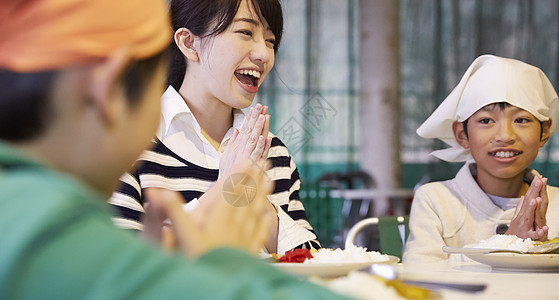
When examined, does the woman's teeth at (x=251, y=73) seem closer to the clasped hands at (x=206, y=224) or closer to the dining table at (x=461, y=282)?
the dining table at (x=461, y=282)

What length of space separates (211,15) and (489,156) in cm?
101

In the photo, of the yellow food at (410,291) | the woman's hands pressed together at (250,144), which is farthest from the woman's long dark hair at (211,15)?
the yellow food at (410,291)

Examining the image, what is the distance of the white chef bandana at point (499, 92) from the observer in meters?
1.94

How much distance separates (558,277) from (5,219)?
1.11m

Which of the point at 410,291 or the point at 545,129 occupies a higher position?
the point at 545,129

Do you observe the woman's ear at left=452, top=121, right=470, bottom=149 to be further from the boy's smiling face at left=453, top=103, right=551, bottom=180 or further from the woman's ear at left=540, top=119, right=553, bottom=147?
the woman's ear at left=540, top=119, right=553, bottom=147

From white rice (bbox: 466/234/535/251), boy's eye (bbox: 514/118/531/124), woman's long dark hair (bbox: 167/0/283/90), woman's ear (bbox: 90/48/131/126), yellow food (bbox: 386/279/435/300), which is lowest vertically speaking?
white rice (bbox: 466/234/535/251)

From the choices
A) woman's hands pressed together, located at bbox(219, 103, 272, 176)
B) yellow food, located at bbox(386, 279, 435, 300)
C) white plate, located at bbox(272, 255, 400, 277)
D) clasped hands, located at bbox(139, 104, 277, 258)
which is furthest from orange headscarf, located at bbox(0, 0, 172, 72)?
woman's hands pressed together, located at bbox(219, 103, 272, 176)

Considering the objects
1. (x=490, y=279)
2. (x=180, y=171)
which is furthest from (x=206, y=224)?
(x=180, y=171)

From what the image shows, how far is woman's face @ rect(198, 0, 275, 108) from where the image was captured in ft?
5.85

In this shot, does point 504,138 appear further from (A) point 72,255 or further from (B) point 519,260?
(A) point 72,255

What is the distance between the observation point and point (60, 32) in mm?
444

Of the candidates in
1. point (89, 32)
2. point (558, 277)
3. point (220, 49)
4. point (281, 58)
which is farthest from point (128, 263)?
point (281, 58)

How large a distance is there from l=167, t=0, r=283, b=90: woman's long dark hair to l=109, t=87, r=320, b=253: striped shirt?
0.66ft
